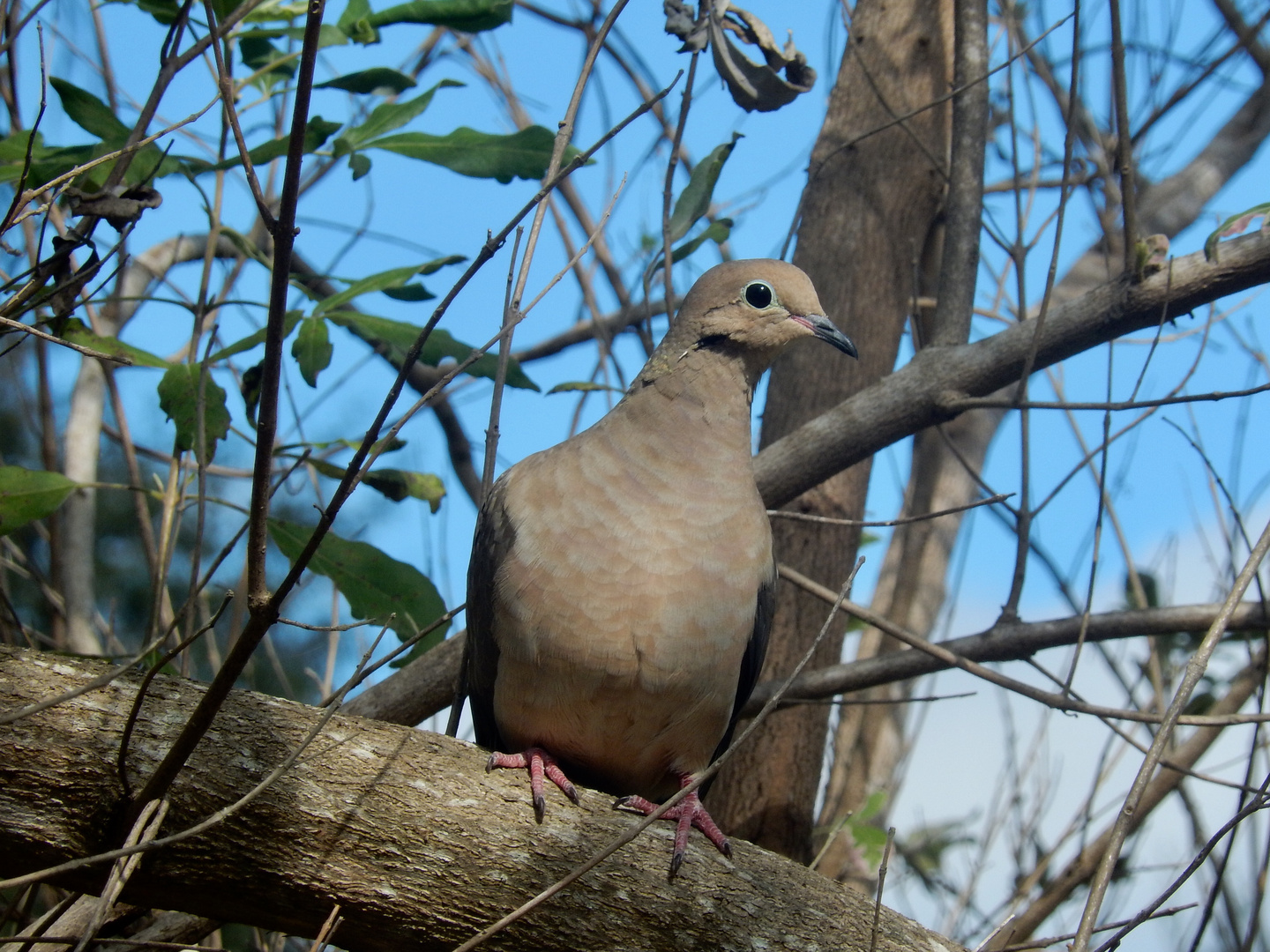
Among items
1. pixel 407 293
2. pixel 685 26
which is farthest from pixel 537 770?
pixel 685 26

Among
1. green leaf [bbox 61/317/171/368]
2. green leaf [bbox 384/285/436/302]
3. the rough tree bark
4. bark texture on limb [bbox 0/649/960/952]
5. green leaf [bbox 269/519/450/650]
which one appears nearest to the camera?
bark texture on limb [bbox 0/649/960/952]

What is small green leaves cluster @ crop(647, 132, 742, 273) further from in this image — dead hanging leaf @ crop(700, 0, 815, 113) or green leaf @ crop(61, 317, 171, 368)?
green leaf @ crop(61, 317, 171, 368)

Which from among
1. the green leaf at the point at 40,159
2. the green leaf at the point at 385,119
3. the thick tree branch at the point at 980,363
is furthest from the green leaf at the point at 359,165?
the thick tree branch at the point at 980,363

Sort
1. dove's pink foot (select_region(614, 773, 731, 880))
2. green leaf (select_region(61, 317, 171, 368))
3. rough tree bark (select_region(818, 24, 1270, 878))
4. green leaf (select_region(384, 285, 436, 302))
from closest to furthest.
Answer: dove's pink foot (select_region(614, 773, 731, 880)), green leaf (select_region(61, 317, 171, 368)), green leaf (select_region(384, 285, 436, 302)), rough tree bark (select_region(818, 24, 1270, 878))

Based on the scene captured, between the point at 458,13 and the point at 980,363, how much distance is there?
1679 mm

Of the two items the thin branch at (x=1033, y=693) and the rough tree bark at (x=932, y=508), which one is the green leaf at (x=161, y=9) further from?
the rough tree bark at (x=932, y=508)

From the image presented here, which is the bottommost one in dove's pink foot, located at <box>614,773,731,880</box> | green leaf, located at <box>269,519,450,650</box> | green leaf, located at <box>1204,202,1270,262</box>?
dove's pink foot, located at <box>614,773,731,880</box>

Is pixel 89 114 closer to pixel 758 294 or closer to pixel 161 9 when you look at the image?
pixel 161 9

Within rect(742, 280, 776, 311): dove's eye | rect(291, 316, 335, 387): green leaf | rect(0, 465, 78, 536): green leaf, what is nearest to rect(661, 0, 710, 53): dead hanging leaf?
rect(742, 280, 776, 311): dove's eye

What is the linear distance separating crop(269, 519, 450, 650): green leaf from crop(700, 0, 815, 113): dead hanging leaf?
1.57m

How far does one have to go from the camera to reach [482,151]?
302 cm

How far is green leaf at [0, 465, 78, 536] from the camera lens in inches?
100

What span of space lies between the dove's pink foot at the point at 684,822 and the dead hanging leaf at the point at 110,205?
65.3 inches

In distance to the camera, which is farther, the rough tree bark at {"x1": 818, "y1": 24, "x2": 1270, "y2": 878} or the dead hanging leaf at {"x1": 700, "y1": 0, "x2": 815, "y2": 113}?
the rough tree bark at {"x1": 818, "y1": 24, "x2": 1270, "y2": 878}
